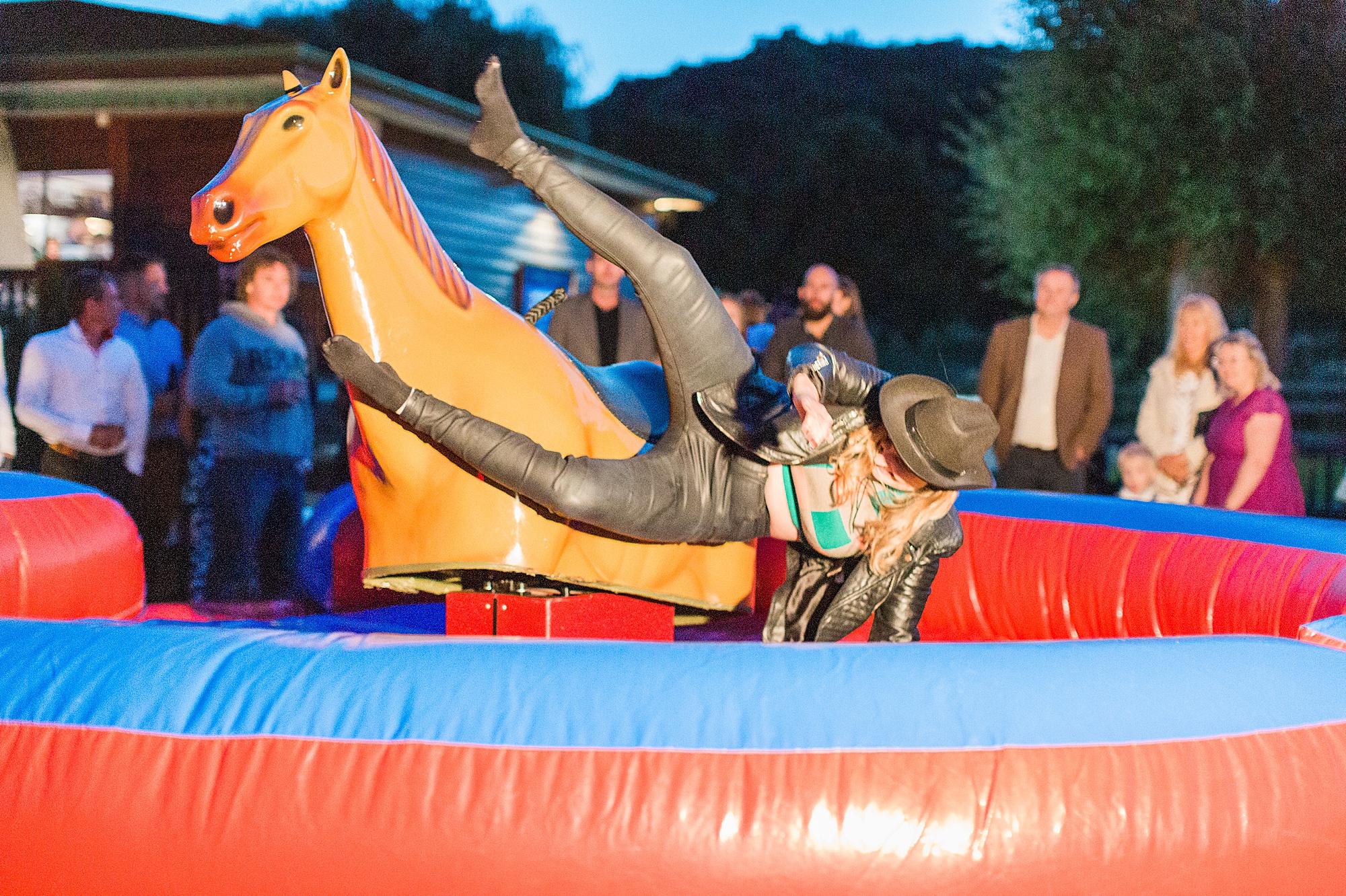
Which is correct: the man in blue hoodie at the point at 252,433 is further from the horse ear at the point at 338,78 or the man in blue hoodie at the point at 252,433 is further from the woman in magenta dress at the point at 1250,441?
the woman in magenta dress at the point at 1250,441

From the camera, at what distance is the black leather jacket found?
261 centimetres

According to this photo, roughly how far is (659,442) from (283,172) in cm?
99

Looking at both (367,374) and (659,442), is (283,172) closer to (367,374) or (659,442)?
(367,374)

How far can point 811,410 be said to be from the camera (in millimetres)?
2348

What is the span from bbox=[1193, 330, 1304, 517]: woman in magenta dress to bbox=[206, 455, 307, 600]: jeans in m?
3.47

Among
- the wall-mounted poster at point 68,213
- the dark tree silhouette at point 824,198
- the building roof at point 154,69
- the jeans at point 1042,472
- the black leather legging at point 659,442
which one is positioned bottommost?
the jeans at point 1042,472

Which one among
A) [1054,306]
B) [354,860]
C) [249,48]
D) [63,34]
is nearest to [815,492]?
[354,860]

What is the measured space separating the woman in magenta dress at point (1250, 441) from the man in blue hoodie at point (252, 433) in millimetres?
3465

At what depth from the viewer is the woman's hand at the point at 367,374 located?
7.95ft

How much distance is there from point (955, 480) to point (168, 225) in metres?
7.48

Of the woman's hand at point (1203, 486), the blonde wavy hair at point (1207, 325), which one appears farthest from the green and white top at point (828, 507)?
the blonde wavy hair at point (1207, 325)

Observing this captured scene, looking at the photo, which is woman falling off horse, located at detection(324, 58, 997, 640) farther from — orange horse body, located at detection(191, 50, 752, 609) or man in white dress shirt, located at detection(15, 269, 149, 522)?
man in white dress shirt, located at detection(15, 269, 149, 522)

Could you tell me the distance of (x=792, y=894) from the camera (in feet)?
5.36

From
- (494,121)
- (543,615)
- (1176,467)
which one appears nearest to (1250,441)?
(1176,467)
